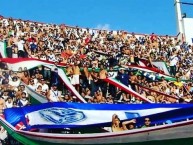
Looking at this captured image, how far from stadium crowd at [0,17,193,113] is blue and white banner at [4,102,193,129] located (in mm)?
1992

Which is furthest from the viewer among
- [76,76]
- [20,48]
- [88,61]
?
[88,61]

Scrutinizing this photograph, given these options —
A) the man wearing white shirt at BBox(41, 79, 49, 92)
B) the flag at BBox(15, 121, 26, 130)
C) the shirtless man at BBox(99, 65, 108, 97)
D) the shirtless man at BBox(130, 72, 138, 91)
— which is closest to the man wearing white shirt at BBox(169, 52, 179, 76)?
the shirtless man at BBox(130, 72, 138, 91)

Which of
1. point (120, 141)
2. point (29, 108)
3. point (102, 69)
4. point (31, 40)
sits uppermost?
point (31, 40)

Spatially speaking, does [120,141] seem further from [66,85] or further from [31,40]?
[31,40]

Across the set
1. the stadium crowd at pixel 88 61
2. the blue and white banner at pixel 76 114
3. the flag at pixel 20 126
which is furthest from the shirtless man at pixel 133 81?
the flag at pixel 20 126

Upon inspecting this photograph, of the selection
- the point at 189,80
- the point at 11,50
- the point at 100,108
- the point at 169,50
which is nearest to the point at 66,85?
the point at 11,50

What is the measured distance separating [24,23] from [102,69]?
8.43 meters

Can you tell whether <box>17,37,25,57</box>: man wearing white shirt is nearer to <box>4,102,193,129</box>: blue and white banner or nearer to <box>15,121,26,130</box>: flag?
<box>4,102,193,129</box>: blue and white banner

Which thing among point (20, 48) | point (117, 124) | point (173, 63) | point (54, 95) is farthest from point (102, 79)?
point (173, 63)

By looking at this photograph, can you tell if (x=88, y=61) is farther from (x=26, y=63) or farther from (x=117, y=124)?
(x=117, y=124)

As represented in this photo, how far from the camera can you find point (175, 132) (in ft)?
35.5

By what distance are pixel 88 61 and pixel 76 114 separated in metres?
8.96

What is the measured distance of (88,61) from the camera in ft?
75.0

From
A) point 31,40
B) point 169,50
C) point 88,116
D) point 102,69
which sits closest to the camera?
point 88,116
